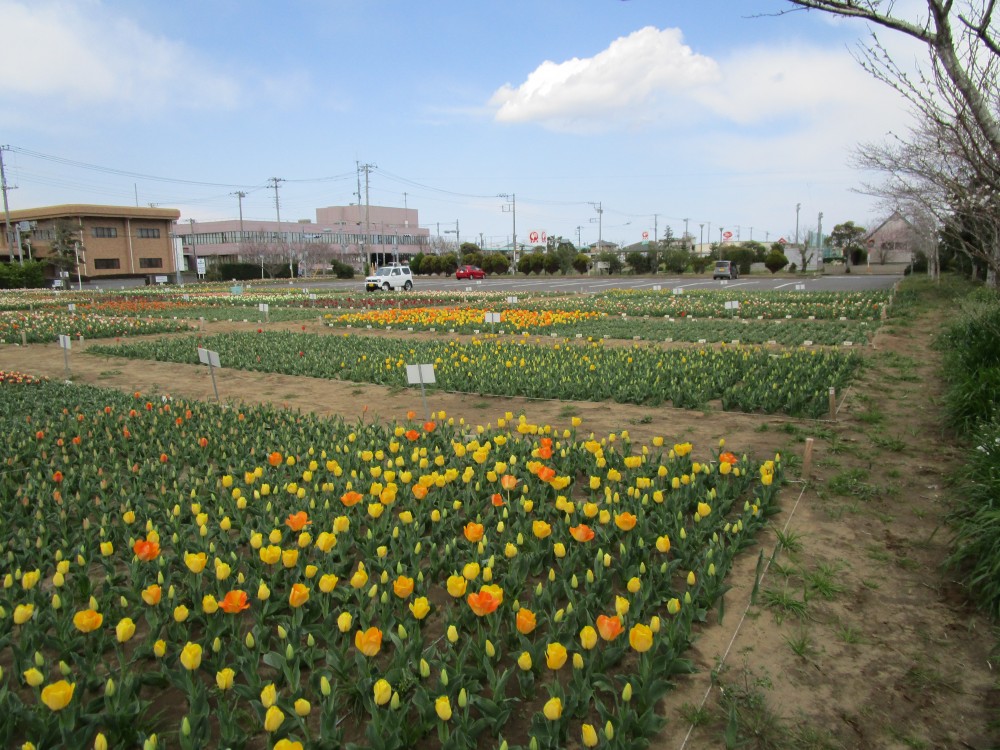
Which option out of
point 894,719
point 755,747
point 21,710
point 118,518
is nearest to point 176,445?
point 118,518

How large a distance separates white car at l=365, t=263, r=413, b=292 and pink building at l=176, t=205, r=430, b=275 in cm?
2372

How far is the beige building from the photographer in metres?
60.2

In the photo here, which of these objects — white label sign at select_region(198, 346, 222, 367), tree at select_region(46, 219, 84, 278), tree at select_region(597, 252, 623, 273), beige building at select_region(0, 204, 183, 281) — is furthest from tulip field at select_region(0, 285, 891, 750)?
beige building at select_region(0, 204, 183, 281)

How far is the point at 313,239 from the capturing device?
93.8m

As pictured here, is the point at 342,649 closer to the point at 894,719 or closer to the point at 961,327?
the point at 894,719

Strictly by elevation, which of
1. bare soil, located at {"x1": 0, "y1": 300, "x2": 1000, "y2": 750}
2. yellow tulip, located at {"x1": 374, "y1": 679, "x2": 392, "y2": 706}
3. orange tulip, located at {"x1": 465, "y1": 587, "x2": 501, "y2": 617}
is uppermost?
orange tulip, located at {"x1": 465, "y1": 587, "x2": 501, "y2": 617}

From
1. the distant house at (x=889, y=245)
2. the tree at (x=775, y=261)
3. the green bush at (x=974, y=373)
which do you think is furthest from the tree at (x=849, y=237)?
the green bush at (x=974, y=373)

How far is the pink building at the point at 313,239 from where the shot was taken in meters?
74.1

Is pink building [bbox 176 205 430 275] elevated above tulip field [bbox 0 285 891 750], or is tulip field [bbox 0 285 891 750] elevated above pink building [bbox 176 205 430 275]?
pink building [bbox 176 205 430 275]

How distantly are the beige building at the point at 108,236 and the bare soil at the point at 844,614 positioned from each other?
64979mm

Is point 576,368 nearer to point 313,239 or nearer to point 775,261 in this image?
point 775,261

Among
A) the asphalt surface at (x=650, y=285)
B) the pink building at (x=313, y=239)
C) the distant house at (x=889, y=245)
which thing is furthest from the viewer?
the pink building at (x=313, y=239)

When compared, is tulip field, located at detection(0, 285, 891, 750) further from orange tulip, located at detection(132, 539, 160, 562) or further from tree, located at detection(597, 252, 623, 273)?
tree, located at detection(597, 252, 623, 273)

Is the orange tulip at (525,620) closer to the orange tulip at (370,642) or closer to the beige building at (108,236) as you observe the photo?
the orange tulip at (370,642)
